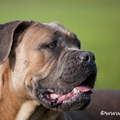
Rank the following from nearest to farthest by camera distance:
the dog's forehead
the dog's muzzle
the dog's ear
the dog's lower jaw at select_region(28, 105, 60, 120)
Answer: the dog's muzzle < the dog's ear < the dog's forehead < the dog's lower jaw at select_region(28, 105, 60, 120)

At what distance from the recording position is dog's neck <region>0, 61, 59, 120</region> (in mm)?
4305

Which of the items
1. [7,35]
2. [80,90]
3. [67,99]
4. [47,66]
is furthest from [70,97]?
[7,35]

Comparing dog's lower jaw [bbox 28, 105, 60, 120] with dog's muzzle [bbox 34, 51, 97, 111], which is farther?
dog's lower jaw [bbox 28, 105, 60, 120]

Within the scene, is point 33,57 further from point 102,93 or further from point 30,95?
point 102,93

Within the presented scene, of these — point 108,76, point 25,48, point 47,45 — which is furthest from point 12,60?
point 108,76

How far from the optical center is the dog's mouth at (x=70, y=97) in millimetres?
4055

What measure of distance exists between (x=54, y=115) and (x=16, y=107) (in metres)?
0.53

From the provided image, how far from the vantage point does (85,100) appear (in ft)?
13.4

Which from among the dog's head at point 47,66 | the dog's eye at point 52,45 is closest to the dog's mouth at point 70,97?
the dog's head at point 47,66

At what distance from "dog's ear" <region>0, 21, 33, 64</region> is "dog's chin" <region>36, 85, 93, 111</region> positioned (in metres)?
0.66

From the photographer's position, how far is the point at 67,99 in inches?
162

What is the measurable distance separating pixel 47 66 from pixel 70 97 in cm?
49

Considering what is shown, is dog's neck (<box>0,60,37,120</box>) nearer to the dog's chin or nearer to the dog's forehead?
the dog's chin

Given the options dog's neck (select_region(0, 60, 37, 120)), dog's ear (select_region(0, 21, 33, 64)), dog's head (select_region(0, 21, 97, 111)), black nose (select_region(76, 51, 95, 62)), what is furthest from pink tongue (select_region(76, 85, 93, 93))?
dog's ear (select_region(0, 21, 33, 64))
